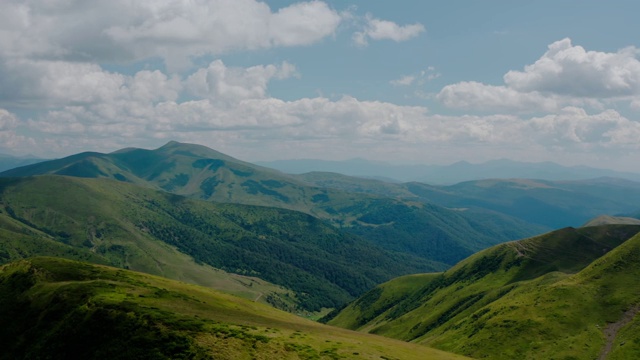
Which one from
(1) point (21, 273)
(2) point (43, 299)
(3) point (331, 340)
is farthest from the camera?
(1) point (21, 273)

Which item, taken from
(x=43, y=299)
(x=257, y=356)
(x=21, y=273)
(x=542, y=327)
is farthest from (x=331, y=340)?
(x=542, y=327)

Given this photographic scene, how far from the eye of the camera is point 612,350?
123000 mm

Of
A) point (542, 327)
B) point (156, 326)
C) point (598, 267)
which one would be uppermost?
point (156, 326)

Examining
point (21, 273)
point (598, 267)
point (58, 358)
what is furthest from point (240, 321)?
point (598, 267)

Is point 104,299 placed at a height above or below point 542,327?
above

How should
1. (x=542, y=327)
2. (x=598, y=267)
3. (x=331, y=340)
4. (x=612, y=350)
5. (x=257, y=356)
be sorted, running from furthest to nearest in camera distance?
(x=598, y=267), (x=542, y=327), (x=612, y=350), (x=331, y=340), (x=257, y=356)

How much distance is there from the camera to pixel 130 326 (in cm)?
7681

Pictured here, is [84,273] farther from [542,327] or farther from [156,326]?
[542,327]

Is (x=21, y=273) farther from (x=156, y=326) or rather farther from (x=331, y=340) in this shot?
(x=331, y=340)

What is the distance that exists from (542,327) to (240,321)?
101 meters

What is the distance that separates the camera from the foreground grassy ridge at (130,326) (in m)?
71.4

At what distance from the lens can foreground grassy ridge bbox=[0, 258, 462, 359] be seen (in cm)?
7144

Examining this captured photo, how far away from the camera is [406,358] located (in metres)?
87.6

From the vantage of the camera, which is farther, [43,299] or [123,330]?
[43,299]
